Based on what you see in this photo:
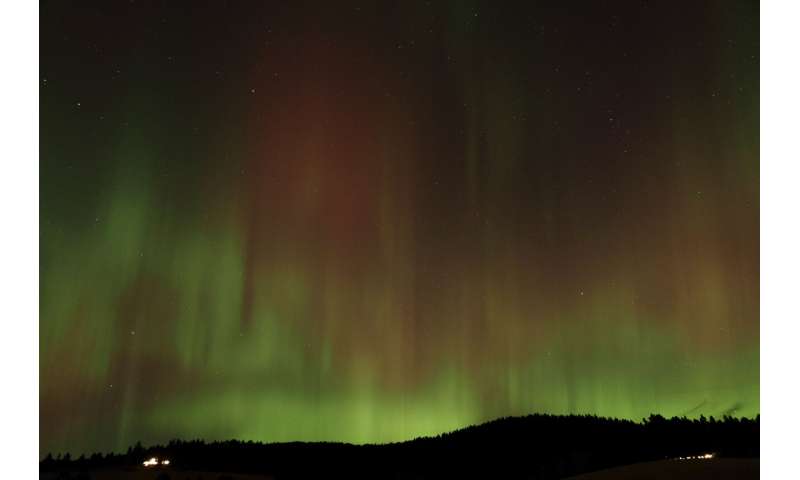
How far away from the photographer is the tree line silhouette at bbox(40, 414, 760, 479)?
15688 mm

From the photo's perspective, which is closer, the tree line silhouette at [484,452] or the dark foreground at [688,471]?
the dark foreground at [688,471]

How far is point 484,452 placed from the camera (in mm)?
19578

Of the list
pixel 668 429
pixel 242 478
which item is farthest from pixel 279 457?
pixel 668 429

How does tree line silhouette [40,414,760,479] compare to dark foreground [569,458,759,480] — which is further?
tree line silhouette [40,414,760,479]

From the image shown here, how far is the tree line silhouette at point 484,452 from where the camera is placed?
15.7 meters

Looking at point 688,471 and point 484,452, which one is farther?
point 484,452
